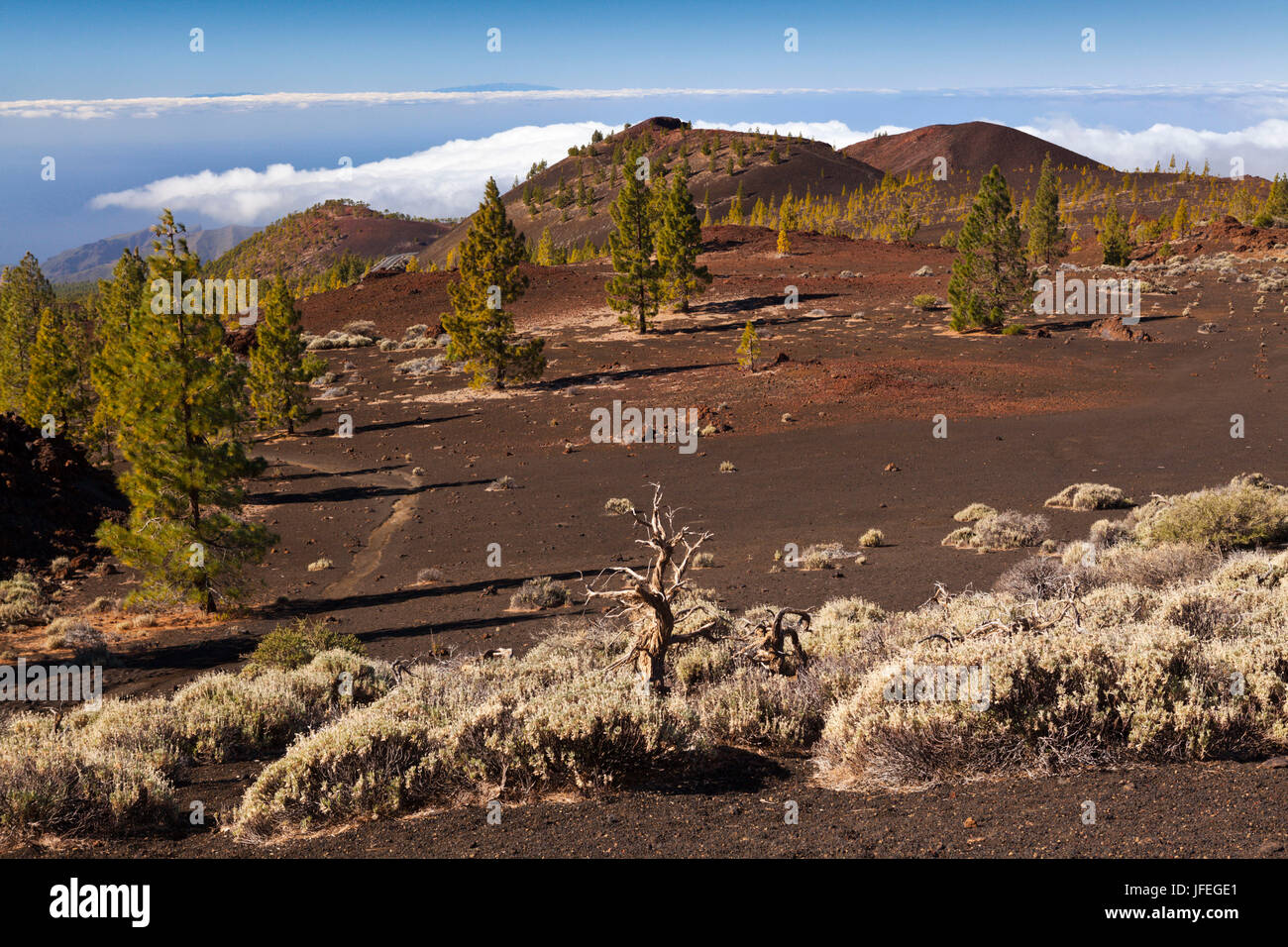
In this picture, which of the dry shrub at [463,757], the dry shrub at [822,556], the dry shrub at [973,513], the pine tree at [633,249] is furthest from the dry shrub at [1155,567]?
the pine tree at [633,249]

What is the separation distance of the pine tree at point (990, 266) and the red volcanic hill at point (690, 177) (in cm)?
7429

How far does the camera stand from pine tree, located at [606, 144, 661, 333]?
4822cm

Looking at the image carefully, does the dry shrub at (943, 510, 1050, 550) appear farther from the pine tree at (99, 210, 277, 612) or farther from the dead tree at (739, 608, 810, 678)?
the pine tree at (99, 210, 277, 612)

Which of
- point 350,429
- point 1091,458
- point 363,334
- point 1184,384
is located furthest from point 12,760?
point 363,334

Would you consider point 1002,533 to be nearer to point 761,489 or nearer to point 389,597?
point 761,489

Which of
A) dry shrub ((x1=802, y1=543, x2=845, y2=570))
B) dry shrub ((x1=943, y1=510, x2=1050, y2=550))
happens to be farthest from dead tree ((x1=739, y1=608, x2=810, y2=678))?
dry shrub ((x1=943, y1=510, x2=1050, y2=550))

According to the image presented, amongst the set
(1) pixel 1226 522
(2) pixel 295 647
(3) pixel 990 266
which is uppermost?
(3) pixel 990 266

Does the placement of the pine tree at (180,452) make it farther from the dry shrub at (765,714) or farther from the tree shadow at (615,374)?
the tree shadow at (615,374)

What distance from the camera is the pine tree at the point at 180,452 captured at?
16.7m

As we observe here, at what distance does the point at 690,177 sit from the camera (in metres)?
136

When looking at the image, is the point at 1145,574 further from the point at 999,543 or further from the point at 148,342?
the point at 148,342

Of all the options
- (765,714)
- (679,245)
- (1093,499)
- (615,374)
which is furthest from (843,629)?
(679,245)

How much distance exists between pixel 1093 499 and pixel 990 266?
2981 centimetres
